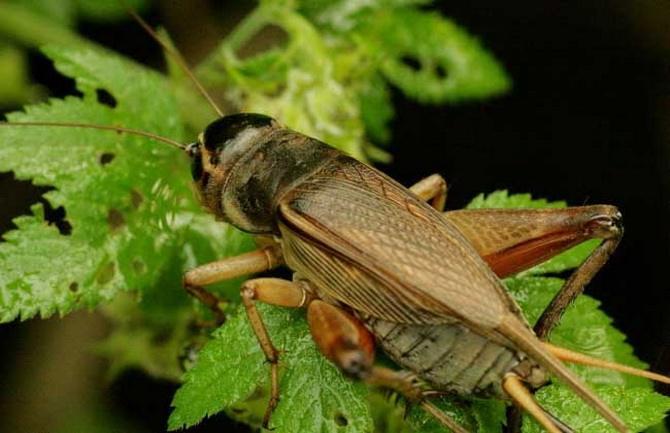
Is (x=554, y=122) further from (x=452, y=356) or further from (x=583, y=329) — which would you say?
(x=452, y=356)

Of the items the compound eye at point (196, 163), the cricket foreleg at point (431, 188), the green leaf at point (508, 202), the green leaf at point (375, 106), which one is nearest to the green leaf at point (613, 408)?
the green leaf at point (508, 202)

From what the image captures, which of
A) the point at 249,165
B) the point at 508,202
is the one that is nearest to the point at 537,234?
the point at 508,202

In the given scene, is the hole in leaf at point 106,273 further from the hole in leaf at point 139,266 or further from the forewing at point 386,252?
the forewing at point 386,252

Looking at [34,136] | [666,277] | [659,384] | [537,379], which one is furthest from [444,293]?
[666,277]

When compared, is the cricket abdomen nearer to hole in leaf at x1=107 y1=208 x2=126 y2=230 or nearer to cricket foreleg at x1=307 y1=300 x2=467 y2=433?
cricket foreleg at x1=307 y1=300 x2=467 y2=433

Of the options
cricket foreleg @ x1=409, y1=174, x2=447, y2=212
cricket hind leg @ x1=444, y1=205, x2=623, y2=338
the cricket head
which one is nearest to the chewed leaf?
cricket hind leg @ x1=444, y1=205, x2=623, y2=338

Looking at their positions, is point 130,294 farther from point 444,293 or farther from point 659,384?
point 659,384
